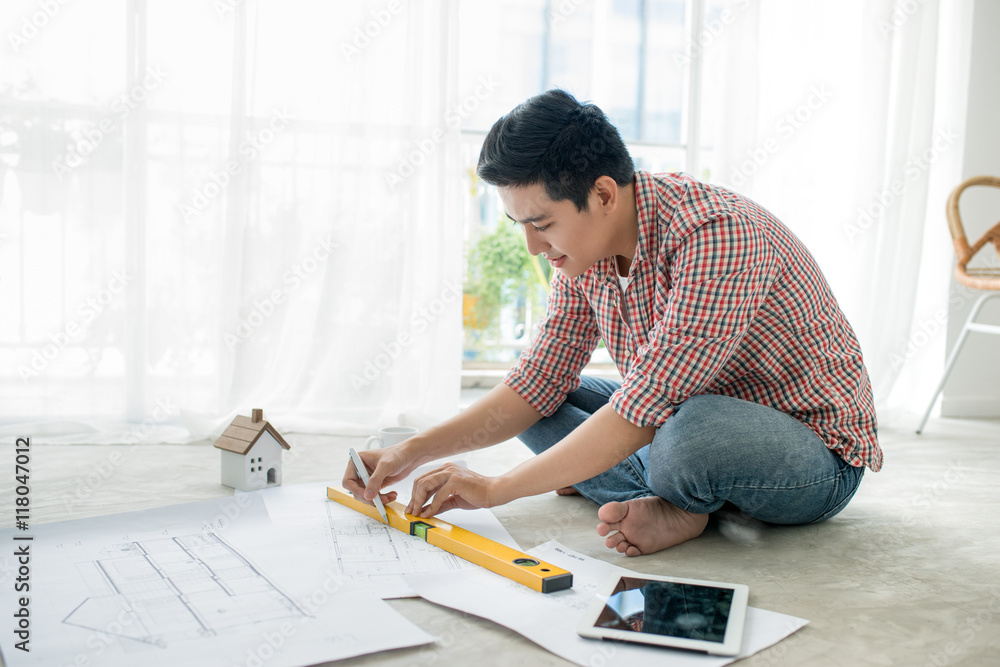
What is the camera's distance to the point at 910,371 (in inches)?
102

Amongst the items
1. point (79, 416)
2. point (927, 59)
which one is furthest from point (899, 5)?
point (79, 416)

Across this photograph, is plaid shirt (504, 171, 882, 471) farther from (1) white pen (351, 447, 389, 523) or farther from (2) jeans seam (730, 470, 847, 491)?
(1) white pen (351, 447, 389, 523)

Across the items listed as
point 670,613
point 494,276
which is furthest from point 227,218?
point 670,613

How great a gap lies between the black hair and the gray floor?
0.53 m

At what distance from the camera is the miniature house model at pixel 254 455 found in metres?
1.41

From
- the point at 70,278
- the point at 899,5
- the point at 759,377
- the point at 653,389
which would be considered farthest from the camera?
the point at 899,5

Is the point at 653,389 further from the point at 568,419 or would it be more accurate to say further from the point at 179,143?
the point at 179,143

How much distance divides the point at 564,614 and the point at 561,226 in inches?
20.0

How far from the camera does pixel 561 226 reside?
1.10 metres

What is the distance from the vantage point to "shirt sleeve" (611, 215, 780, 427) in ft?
3.44

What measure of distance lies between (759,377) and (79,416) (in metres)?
1.67

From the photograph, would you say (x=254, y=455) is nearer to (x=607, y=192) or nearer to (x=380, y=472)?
(x=380, y=472)

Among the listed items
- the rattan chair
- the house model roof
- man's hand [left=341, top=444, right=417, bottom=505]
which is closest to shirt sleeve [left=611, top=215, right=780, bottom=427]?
man's hand [left=341, top=444, right=417, bottom=505]

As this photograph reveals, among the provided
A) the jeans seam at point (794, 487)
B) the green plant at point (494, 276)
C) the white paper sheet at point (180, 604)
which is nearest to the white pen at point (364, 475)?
the white paper sheet at point (180, 604)
